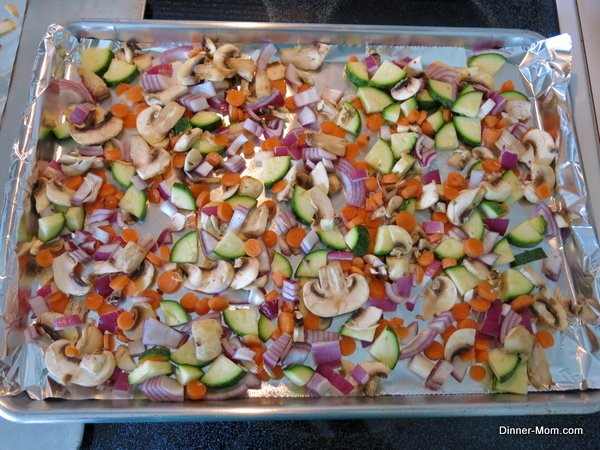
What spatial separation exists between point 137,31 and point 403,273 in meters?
1.55

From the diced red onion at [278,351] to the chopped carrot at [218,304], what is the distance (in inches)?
9.3

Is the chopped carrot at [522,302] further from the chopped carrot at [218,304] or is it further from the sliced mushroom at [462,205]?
the chopped carrot at [218,304]

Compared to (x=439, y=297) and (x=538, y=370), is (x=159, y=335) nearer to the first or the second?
(x=439, y=297)

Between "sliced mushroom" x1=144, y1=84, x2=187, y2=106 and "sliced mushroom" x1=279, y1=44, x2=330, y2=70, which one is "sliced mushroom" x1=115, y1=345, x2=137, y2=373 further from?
"sliced mushroom" x1=279, y1=44, x2=330, y2=70

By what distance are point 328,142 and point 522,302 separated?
38.1 inches

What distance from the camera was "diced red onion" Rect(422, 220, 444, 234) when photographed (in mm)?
2082

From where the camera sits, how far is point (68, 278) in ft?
6.38

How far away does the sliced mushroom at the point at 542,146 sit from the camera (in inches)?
86.3

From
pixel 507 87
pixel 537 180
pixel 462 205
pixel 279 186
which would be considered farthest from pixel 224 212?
pixel 507 87

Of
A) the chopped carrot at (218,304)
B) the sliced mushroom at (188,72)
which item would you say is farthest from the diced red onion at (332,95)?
the chopped carrot at (218,304)

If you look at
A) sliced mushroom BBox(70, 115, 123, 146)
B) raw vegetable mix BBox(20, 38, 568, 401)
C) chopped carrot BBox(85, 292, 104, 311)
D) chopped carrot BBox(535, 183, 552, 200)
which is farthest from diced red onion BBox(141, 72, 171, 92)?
chopped carrot BBox(535, 183, 552, 200)

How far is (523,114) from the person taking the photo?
2299 millimetres

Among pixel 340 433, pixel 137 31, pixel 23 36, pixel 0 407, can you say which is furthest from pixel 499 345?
pixel 23 36

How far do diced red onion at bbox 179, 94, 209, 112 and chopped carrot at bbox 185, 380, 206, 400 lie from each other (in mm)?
1115
